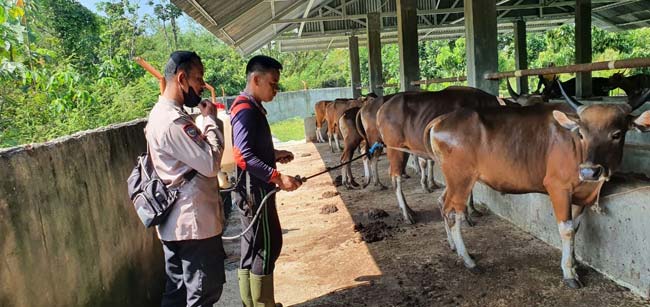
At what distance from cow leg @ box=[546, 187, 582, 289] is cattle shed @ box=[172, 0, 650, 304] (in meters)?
0.28

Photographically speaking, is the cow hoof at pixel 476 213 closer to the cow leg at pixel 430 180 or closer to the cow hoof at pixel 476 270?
the cow leg at pixel 430 180

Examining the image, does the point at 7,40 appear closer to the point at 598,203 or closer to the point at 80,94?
the point at 80,94

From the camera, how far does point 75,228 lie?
8.61 ft

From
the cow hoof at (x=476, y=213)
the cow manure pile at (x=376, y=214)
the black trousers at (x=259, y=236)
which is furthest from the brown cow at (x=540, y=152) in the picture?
the black trousers at (x=259, y=236)

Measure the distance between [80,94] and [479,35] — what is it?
5358mm

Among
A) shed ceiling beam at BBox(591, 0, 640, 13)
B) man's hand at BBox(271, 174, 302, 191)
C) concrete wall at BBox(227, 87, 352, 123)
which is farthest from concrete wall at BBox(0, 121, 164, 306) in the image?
concrete wall at BBox(227, 87, 352, 123)

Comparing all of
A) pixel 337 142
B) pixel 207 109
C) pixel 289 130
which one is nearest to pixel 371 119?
pixel 207 109

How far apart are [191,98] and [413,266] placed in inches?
109

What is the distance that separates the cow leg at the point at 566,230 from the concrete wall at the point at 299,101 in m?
25.2

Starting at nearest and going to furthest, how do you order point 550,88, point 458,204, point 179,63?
point 179,63 < point 458,204 < point 550,88

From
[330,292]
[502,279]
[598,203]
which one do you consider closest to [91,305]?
[330,292]

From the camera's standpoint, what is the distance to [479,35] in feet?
22.0

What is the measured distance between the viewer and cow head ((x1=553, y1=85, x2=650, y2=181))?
330cm

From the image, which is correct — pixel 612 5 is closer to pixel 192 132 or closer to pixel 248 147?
pixel 248 147
